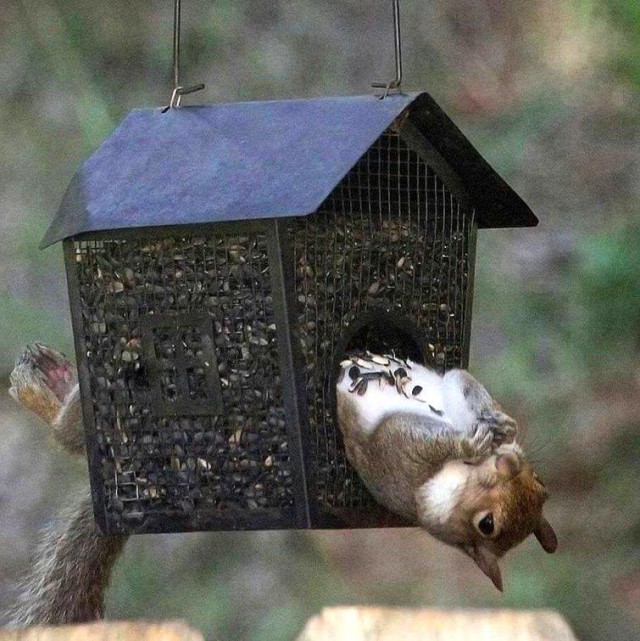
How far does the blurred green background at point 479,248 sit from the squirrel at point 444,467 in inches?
54.4

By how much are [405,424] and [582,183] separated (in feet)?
7.88

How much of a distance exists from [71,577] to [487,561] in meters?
1.00

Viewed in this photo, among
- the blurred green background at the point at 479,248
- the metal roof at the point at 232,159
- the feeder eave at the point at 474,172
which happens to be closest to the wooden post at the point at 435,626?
the metal roof at the point at 232,159

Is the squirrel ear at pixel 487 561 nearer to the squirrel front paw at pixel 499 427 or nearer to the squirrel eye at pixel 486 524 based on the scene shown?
the squirrel eye at pixel 486 524

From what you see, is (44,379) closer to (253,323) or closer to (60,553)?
(60,553)

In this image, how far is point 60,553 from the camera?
3342mm

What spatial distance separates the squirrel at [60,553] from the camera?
3297mm

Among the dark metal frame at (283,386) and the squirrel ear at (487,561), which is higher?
the dark metal frame at (283,386)

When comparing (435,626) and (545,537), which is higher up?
(435,626)

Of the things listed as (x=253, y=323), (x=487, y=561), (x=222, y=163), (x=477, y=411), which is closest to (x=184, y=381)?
(x=253, y=323)

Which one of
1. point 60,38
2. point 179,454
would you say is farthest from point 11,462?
point 179,454

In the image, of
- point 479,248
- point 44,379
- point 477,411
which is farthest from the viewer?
point 479,248

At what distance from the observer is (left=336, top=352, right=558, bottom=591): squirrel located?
2795 millimetres

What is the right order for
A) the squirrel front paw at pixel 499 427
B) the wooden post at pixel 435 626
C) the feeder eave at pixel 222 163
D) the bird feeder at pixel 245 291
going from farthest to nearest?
the squirrel front paw at pixel 499 427
the bird feeder at pixel 245 291
the feeder eave at pixel 222 163
the wooden post at pixel 435 626
